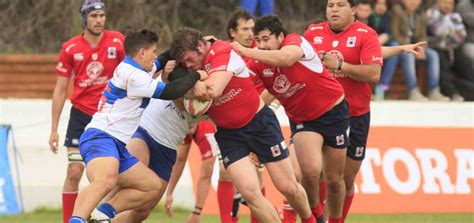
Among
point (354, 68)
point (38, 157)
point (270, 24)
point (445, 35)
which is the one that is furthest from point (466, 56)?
point (270, 24)

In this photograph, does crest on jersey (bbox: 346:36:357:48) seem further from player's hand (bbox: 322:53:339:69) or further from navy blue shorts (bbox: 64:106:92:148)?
navy blue shorts (bbox: 64:106:92:148)

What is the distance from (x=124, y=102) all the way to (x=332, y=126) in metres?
2.09

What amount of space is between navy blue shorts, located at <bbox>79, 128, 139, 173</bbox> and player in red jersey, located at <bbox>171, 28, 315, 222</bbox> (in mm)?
852

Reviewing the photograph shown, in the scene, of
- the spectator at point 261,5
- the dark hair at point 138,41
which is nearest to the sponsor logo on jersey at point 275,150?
the dark hair at point 138,41

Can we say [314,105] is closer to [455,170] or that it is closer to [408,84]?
[455,170]

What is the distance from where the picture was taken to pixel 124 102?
38.5ft

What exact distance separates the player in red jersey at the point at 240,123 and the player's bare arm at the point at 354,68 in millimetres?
907

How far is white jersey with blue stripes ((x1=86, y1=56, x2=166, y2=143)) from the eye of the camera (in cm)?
1157

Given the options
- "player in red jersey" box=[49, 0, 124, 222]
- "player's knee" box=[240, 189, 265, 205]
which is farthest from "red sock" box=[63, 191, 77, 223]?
"player's knee" box=[240, 189, 265, 205]

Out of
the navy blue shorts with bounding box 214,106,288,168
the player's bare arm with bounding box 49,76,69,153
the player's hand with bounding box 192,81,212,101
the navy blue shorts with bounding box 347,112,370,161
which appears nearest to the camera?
the player's hand with bounding box 192,81,212,101

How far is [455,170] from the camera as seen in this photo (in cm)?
1717

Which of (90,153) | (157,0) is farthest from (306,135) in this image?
(157,0)

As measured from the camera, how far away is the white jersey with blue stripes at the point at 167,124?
482 inches

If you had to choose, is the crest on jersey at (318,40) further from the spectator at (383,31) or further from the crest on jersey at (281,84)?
the spectator at (383,31)
